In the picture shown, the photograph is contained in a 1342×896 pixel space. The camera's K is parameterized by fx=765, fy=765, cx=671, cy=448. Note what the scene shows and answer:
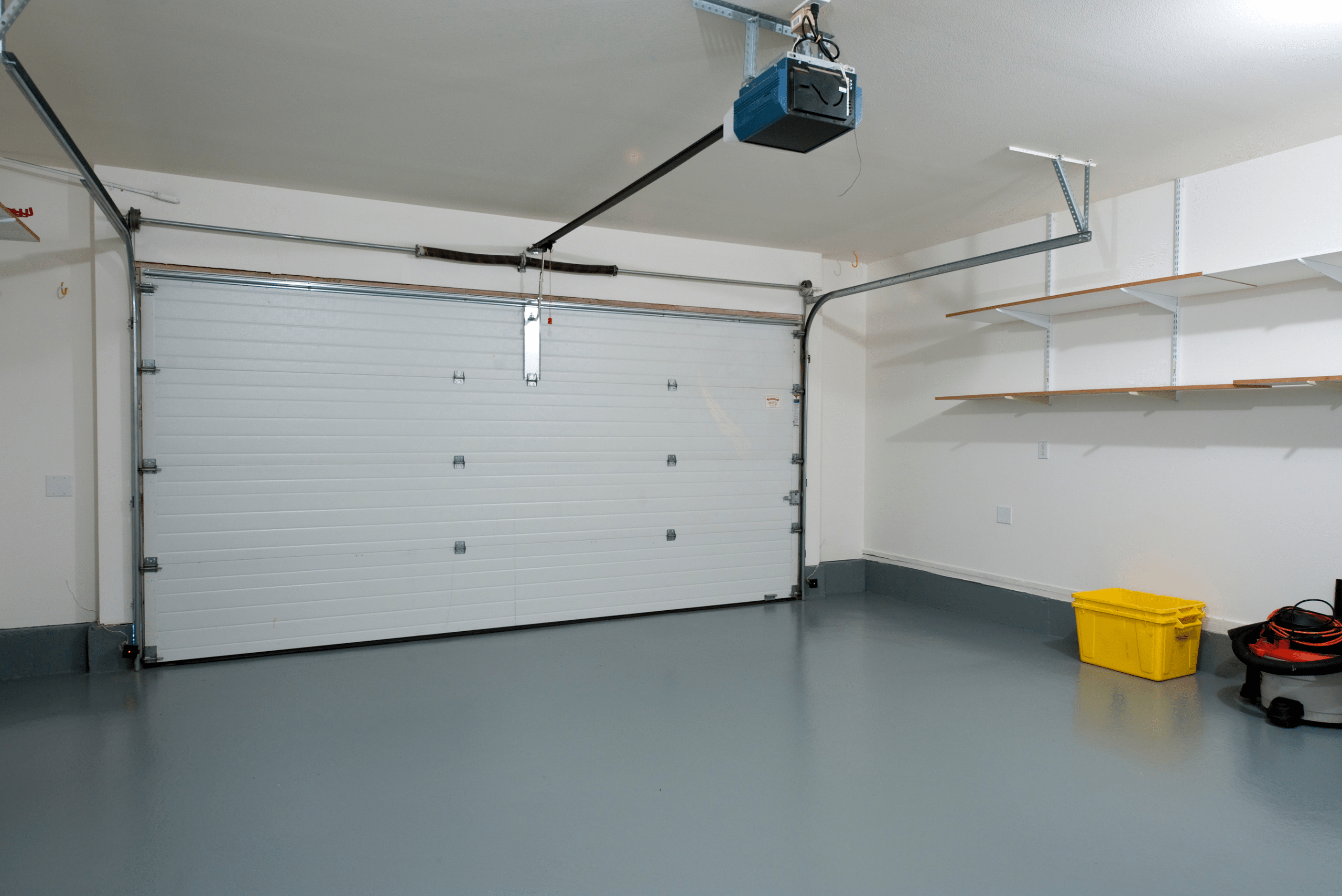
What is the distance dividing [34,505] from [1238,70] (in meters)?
6.16

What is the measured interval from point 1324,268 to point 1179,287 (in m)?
0.67

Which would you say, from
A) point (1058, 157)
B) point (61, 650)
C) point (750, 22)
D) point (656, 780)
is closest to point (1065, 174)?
point (1058, 157)

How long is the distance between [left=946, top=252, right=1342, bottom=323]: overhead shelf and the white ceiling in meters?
0.65

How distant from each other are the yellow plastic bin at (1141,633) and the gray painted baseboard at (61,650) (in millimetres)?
5495

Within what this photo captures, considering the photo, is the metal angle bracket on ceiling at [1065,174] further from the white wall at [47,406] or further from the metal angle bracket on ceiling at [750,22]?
the white wall at [47,406]

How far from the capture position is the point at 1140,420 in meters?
4.69

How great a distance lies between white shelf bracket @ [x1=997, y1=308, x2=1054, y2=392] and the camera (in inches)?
200

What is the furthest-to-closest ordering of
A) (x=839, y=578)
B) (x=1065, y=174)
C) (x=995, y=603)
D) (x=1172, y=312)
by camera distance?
(x=839, y=578), (x=995, y=603), (x=1172, y=312), (x=1065, y=174)

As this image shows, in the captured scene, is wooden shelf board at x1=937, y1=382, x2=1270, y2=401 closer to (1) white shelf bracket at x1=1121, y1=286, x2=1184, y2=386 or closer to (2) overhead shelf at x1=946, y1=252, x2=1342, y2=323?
(1) white shelf bracket at x1=1121, y1=286, x2=1184, y2=386

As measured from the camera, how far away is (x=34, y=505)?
4203 millimetres

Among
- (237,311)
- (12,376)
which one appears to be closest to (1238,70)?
(237,311)

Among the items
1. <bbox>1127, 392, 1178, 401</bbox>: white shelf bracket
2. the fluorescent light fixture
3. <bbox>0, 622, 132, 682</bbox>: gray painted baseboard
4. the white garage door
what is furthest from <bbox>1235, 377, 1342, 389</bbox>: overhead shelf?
<bbox>0, 622, 132, 682</bbox>: gray painted baseboard

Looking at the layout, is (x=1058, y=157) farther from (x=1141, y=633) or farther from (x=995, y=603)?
(x=995, y=603)

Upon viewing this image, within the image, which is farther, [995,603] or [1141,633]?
[995,603]
